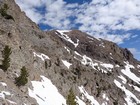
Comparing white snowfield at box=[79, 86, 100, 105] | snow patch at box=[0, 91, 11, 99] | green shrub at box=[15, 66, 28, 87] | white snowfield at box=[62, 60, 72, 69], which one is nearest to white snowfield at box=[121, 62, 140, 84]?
white snowfield at box=[62, 60, 72, 69]

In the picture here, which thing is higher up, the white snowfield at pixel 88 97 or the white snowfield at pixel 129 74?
the white snowfield at pixel 129 74

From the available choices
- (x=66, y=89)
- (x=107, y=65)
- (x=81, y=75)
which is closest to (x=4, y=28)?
(x=66, y=89)

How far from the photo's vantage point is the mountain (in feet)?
153

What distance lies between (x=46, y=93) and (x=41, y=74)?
8378 millimetres

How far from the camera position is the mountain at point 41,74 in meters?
46.7

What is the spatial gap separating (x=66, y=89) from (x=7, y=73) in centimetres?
2579

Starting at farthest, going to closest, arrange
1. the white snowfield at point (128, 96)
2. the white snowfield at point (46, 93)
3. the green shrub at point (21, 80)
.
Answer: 1. the white snowfield at point (128, 96)
2. the white snowfield at point (46, 93)
3. the green shrub at point (21, 80)

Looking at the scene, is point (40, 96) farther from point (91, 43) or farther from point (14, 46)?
point (91, 43)

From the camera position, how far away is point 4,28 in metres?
56.6

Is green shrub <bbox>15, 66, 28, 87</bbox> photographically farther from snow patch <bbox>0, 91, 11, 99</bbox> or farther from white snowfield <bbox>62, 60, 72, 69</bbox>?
white snowfield <bbox>62, 60, 72, 69</bbox>

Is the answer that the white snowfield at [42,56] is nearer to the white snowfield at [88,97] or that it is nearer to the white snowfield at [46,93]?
the white snowfield at [46,93]

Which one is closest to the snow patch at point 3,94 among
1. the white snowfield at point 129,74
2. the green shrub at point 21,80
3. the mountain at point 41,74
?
the mountain at point 41,74

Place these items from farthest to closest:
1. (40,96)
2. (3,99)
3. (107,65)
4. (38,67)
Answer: (107,65)
(38,67)
(40,96)
(3,99)

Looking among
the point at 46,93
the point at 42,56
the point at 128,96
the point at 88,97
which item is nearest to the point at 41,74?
the point at 46,93
